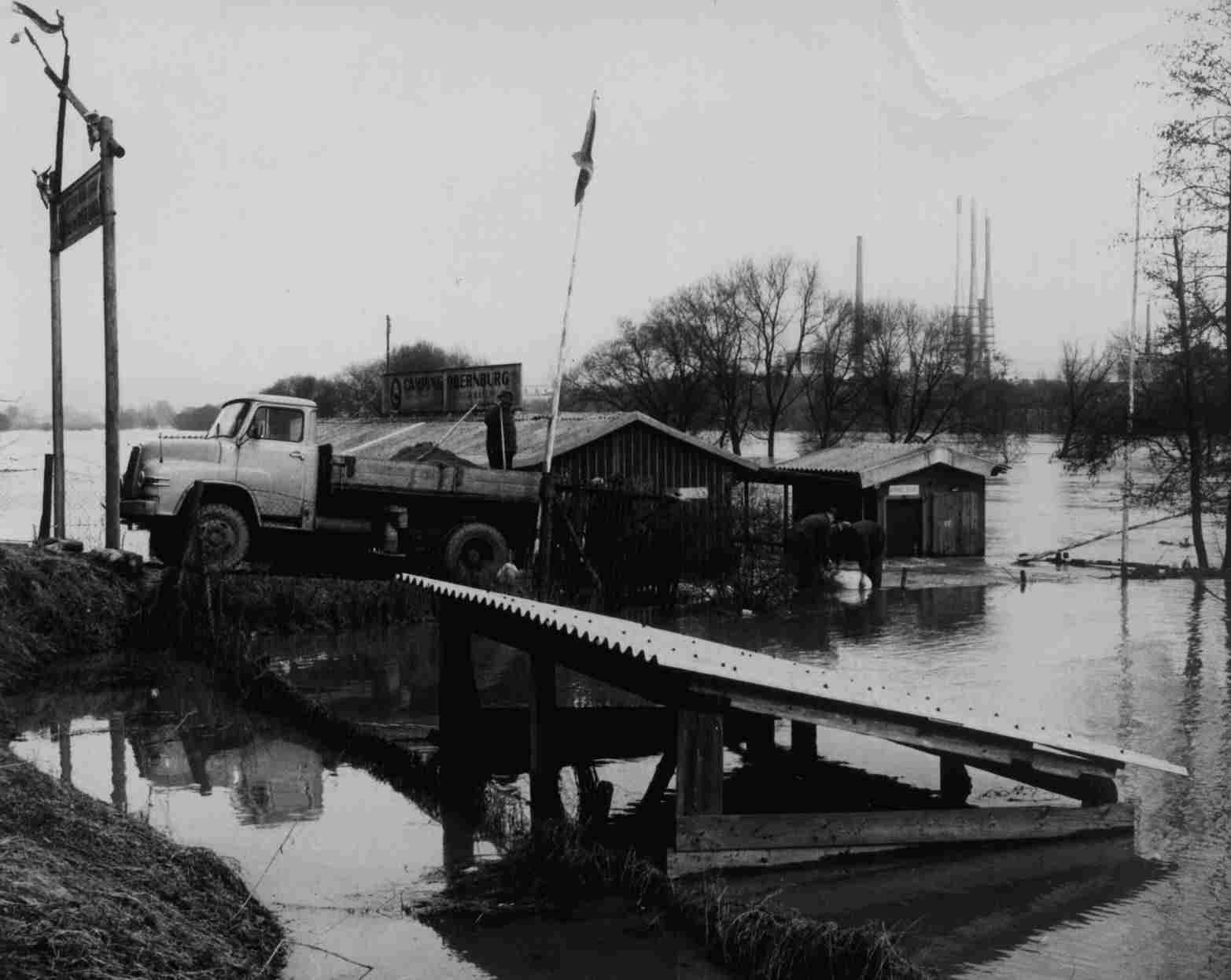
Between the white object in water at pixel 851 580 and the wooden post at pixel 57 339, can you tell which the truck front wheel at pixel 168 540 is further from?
the white object in water at pixel 851 580

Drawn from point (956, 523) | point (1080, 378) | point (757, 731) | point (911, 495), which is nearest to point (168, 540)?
point (757, 731)

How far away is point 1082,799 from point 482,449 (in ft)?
58.1

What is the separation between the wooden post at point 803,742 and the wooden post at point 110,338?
10.5 metres

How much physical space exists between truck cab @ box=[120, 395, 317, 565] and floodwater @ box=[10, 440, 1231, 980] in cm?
182

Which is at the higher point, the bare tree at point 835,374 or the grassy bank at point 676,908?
the bare tree at point 835,374

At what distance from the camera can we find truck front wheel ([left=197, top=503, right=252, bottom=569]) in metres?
17.2

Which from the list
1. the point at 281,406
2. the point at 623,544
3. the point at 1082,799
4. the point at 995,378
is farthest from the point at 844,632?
the point at 995,378

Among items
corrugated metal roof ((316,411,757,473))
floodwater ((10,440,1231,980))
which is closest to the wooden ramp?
floodwater ((10,440,1231,980))

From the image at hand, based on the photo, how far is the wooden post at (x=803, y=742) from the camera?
11117mm

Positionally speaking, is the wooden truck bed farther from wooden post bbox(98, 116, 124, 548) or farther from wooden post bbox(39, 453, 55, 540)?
wooden post bbox(39, 453, 55, 540)

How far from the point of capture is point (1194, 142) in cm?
2766

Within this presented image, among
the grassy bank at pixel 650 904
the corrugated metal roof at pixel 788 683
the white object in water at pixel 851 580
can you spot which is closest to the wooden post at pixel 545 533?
the white object in water at pixel 851 580

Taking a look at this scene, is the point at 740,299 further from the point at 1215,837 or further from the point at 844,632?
the point at 1215,837

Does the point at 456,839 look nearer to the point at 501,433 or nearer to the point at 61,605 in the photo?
the point at 61,605
